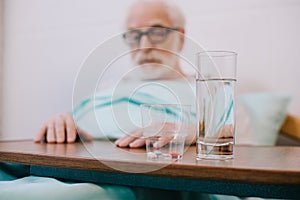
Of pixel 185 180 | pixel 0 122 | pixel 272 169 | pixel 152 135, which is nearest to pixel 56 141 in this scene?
pixel 152 135

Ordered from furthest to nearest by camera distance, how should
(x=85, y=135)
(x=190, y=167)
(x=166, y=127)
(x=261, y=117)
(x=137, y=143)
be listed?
(x=261, y=117), (x=85, y=135), (x=137, y=143), (x=166, y=127), (x=190, y=167)

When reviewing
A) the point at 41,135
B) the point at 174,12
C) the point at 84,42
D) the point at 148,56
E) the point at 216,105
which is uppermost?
the point at 174,12

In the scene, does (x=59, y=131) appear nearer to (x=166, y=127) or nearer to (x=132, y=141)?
(x=132, y=141)

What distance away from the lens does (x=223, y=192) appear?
1.89 feet

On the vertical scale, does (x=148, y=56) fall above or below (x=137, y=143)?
above

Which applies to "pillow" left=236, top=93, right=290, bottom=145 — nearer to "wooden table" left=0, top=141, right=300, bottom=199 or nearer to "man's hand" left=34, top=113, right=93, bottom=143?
"man's hand" left=34, top=113, right=93, bottom=143

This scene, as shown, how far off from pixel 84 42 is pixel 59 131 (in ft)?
3.61

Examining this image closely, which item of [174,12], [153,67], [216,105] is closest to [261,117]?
[174,12]

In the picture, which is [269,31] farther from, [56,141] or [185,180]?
[185,180]

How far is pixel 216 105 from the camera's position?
671mm

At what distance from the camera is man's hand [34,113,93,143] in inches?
43.5

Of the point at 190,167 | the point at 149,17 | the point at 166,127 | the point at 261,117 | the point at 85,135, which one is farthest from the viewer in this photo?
the point at 149,17

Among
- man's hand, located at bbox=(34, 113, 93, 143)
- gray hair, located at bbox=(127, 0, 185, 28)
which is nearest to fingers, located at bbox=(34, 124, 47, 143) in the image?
man's hand, located at bbox=(34, 113, 93, 143)

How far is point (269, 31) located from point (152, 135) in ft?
4.10
